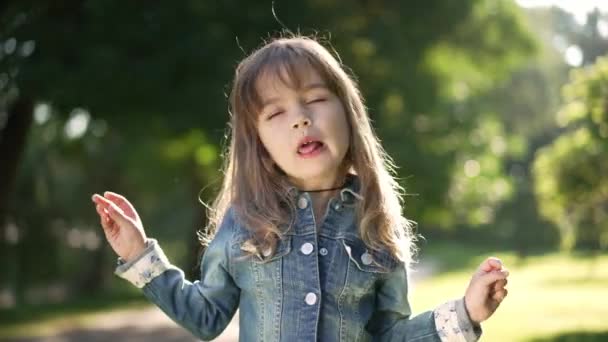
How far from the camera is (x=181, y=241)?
2955 centimetres

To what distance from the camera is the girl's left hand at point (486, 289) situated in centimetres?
247

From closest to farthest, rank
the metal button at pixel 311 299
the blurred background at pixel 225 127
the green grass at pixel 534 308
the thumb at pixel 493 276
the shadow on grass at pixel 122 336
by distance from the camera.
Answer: the thumb at pixel 493 276 < the metal button at pixel 311 299 < the green grass at pixel 534 308 < the blurred background at pixel 225 127 < the shadow on grass at pixel 122 336

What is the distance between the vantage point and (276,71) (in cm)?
266

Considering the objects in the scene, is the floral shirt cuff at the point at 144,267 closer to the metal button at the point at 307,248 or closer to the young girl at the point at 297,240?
the young girl at the point at 297,240

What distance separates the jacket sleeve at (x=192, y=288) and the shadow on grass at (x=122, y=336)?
9994mm

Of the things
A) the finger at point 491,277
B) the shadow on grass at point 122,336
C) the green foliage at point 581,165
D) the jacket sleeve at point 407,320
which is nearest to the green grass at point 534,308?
the shadow on grass at point 122,336

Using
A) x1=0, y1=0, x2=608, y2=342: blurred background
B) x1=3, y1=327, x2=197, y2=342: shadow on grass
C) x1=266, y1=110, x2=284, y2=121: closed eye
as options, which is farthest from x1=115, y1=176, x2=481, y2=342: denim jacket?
x1=3, y1=327, x2=197, y2=342: shadow on grass

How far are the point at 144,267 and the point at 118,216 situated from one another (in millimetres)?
156

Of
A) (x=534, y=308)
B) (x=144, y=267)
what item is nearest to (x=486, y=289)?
(x=144, y=267)

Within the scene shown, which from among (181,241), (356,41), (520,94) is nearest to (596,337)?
(356,41)

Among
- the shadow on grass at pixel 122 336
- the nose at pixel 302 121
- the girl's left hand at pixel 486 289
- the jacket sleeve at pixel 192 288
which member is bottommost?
the jacket sleeve at pixel 192 288

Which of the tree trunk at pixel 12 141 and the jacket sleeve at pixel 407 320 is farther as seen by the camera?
the tree trunk at pixel 12 141

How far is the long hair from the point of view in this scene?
8.71 ft

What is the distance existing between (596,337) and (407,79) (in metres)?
8.13
